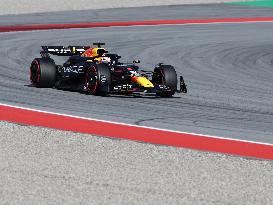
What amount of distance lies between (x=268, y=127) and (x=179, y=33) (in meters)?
20.8

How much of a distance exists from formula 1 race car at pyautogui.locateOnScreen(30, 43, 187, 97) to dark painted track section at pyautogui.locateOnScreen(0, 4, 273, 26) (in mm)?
20444

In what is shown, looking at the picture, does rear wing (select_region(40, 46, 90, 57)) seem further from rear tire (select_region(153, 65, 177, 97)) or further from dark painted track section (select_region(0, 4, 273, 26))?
dark painted track section (select_region(0, 4, 273, 26))

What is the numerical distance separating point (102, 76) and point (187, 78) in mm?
4977

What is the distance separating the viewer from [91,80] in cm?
1767

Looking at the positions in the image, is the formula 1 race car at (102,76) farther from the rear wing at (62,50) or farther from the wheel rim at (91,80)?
the rear wing at (62,50)

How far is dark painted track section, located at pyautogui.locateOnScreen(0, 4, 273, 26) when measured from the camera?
4116cm

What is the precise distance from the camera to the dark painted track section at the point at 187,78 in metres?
15.3

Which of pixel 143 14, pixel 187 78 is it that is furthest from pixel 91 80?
pixel 143 14

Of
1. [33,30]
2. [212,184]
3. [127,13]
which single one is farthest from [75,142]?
[127,13]

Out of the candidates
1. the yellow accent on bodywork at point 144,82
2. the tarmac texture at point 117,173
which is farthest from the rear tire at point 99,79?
the tarmac texture at point 117,173

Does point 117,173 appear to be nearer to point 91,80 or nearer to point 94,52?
point 91,80

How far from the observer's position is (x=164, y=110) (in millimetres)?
16328

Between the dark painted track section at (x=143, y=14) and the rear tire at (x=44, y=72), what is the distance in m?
20.3

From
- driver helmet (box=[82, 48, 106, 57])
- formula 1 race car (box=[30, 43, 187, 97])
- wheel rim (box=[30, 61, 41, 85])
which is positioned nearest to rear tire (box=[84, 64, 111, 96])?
formula 1 race car (box=[30, 43, 187, 97])
